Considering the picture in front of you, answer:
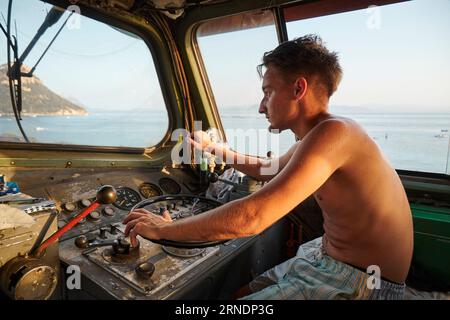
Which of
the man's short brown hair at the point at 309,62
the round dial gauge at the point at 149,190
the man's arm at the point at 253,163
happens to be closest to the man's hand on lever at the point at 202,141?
the man's arm at the point at 253,163

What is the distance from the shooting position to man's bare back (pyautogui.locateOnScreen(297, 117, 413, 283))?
1.14 m

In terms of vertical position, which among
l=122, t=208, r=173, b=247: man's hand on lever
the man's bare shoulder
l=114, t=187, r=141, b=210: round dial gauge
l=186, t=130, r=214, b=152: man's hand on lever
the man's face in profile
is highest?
the man's face in profile

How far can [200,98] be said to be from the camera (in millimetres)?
2711

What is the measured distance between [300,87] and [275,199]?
22.3 inches

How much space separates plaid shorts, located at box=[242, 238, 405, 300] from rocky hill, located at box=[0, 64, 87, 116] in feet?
5.77

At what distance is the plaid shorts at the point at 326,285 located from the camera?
1.12 metres

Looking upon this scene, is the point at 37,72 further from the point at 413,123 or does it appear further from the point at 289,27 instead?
the point at 413,123

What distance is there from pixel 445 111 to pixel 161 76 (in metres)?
2.25

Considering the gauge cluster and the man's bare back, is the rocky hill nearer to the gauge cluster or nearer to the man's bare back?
the gauge cluster

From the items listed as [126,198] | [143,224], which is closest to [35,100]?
[126,198]

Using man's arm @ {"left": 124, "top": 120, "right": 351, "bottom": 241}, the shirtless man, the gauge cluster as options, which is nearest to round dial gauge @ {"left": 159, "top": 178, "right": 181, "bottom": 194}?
the gauge cluster

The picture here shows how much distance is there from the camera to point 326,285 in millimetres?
1175

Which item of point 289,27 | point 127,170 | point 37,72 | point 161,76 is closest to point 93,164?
point 127,170

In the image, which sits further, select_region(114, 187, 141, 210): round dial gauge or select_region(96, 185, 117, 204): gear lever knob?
select_region(114, 187, 141, 210): round dial gauge
